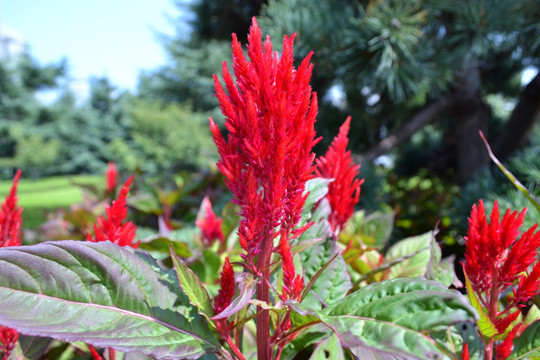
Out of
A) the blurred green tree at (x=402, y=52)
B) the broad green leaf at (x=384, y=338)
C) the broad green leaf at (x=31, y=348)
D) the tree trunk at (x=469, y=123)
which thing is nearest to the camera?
the broad green leaf at (x=384, y=338)

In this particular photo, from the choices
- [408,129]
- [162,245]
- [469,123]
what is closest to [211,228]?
[162,245]

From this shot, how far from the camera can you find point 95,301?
0.67m

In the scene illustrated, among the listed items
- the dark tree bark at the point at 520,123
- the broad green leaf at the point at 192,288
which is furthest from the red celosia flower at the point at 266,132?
the dark tree bark at the point at 520,123

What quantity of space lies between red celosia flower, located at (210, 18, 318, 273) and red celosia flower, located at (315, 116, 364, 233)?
0.35 m

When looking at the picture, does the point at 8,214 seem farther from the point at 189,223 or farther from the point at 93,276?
the point at 189,223

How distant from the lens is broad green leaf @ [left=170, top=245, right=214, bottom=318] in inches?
27.6

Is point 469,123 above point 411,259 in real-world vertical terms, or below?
above

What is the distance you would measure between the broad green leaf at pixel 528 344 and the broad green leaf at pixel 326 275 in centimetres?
35

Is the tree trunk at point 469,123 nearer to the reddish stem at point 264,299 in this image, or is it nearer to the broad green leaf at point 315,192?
the broad green leaf at point 315,192

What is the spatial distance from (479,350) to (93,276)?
87 cm

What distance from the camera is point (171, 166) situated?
78.3 feet

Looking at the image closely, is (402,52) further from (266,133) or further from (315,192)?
(266,133)

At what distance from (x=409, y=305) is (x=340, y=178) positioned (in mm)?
494

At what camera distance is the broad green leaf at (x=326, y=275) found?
2.85ft
